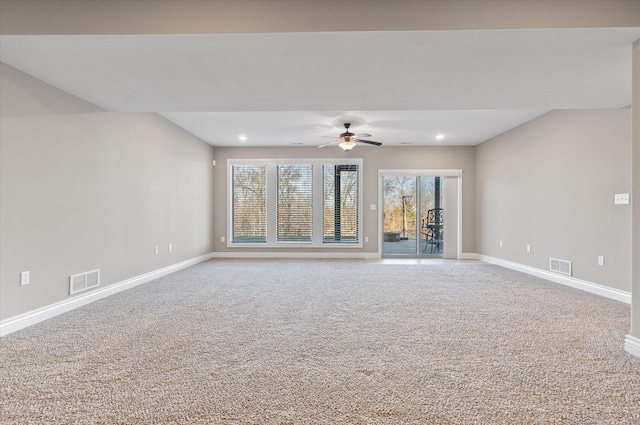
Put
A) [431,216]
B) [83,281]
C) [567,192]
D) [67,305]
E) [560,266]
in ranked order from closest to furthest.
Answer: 1. [67,305]
2. [83,281]
3. [567,192]
4. [560,266]
5. [431,216]

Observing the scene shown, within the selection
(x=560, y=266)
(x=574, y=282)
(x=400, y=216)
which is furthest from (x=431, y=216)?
(x=574, y=282)

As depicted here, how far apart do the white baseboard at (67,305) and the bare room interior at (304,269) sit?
0.02 meters

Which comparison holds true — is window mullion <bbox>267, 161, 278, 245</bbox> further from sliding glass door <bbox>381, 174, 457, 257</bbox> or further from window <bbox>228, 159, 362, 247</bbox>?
sliding glass door <bbox>381, 174, 457, 257</bbox>

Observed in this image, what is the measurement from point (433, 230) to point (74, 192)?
286 inches

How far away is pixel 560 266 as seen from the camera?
15.6 feet

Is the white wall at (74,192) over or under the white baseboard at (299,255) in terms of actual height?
over

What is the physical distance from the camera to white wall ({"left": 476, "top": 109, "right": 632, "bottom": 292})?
153 inches

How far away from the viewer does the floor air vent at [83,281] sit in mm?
3461

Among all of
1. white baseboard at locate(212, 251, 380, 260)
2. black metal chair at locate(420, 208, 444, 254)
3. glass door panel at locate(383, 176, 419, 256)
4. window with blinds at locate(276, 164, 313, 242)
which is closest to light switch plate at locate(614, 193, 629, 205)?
black metal chair at locate(420, 208, 444, 254)

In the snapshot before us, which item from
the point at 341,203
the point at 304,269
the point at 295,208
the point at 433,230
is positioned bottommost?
the point at 304,269

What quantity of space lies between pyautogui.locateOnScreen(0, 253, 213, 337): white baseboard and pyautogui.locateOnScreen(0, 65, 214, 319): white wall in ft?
0.22

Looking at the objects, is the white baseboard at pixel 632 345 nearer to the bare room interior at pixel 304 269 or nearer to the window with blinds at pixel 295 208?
the bare room interior at pixel 304 269

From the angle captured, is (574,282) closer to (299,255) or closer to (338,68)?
(338,68)


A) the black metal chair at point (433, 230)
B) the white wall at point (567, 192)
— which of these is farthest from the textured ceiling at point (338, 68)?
the black metal chair at point (433, 230)
